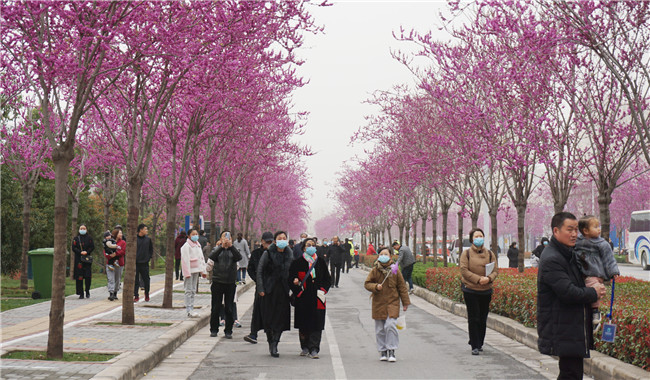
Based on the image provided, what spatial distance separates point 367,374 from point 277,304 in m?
2.69

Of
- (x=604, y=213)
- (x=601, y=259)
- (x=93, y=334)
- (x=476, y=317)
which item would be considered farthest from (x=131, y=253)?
(x=604, y=213)

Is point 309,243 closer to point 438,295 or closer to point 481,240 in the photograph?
point 481,240

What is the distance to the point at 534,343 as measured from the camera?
38.5 feet

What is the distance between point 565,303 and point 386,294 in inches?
209

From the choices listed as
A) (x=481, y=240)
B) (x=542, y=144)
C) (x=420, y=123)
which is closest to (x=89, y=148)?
(x=420, y=123)

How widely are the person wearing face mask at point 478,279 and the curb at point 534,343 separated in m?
0.89

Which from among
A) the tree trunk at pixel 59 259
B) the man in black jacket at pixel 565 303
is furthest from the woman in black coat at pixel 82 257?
the man in black jacket at pixel 565 303

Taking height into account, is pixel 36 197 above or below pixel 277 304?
above

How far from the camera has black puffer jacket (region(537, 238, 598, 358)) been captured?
5957mm

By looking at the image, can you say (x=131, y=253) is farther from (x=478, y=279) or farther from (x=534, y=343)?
(x=534, y=343)

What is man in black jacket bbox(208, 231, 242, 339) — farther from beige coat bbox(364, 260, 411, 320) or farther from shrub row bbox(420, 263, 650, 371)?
shrub row bbox(420, 263, 650, 371)

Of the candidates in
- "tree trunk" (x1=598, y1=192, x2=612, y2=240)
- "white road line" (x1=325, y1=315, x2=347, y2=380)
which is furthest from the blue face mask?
"tree trunk" (x1=598, y1=192, x2=612, y2=240)

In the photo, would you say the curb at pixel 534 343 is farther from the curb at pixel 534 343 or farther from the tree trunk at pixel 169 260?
the tree trunk at pixel 169 260

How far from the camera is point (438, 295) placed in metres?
21.5
